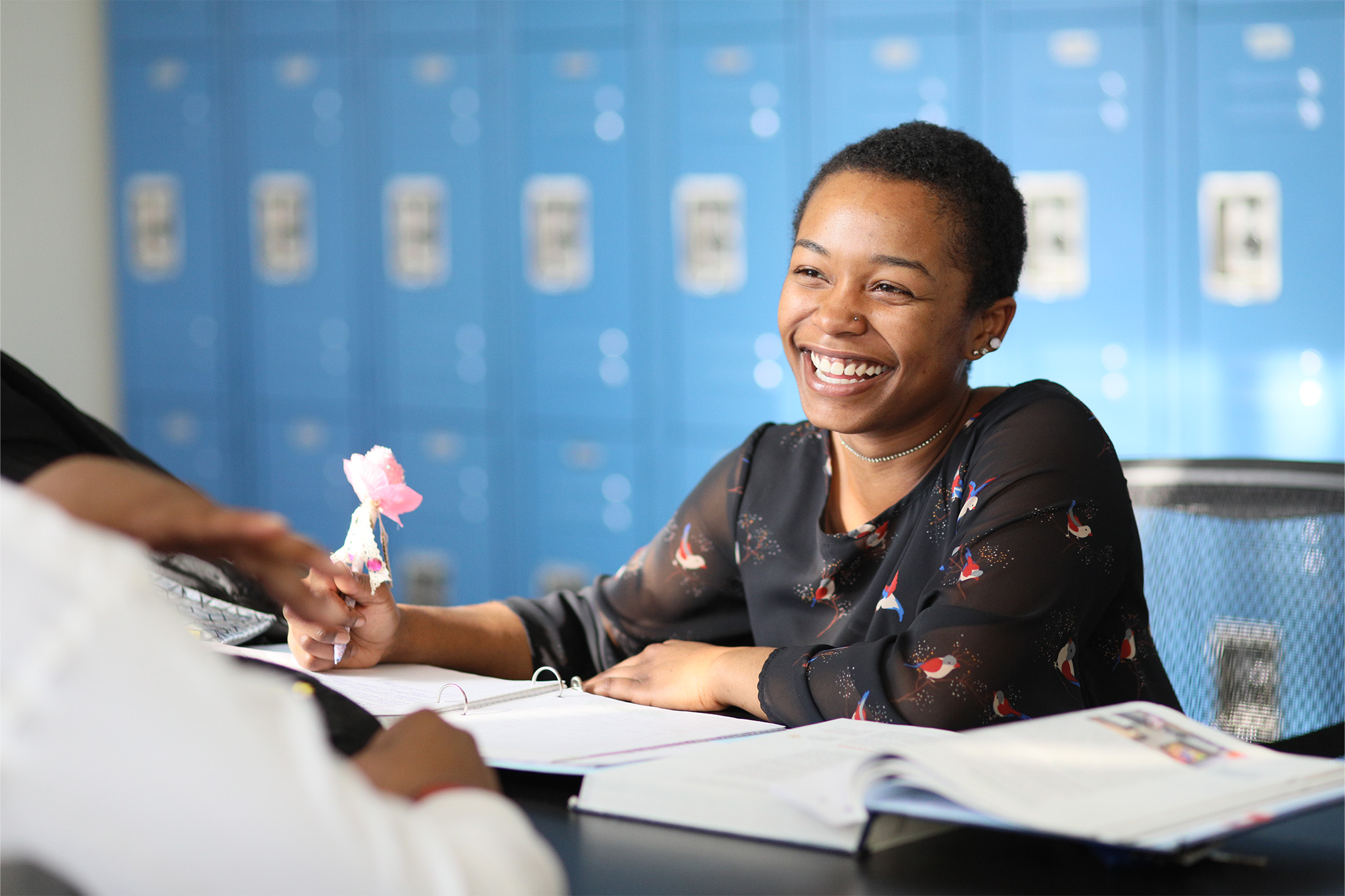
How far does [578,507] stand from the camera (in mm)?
3354

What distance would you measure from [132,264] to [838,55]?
2.42 m

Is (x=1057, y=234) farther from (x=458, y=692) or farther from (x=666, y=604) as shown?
(x=458, y=692)

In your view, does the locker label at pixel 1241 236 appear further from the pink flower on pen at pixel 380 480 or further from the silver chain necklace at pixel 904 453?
the pink flower on pen at pixel 380 480

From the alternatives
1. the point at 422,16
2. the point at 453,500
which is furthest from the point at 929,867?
the point at 422,16

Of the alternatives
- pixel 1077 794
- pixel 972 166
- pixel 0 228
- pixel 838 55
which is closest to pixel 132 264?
pixel 0 228

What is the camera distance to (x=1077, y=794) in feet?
2.13

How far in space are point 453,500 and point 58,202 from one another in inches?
66.4

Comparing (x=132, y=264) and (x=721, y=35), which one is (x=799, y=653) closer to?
(x=721, y=35)

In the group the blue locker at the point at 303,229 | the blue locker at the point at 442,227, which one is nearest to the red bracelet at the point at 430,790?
the blue locker at the point at 442,227

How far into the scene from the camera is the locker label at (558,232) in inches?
129

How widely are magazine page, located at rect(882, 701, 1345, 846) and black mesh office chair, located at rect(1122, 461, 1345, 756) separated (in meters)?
0.58

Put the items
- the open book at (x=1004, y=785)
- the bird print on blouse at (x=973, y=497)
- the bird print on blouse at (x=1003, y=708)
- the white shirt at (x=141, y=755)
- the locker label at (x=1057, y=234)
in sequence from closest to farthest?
the white shirt at (x=141, y=755) → the open book at (x=1004, y=785) → the bird print on blouse at (x=1003, y=708) → the bird print on blouse at (x=973, y=497) → the locker label at (x=1057, y=234)

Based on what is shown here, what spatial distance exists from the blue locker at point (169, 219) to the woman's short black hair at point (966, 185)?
3087 mm

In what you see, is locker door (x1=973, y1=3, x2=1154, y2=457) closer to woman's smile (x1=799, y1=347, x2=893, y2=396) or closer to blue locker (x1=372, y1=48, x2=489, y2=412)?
blue locker (x1=372, y1=48, x2=489, y2=412)
